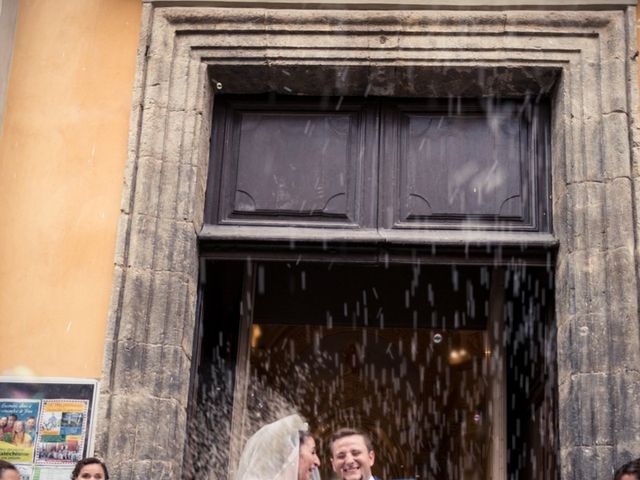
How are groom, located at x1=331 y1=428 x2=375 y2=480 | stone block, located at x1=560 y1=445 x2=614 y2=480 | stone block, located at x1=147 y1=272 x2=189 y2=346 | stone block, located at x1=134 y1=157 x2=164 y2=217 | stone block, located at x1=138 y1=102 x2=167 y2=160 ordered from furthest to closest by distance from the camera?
stone block, located at x1=138 y1=102 x2=167 y2=160
stone block, located at x1=134 y1=157 x2=164 y2=217
stone block, located at x1=147 y1=272 x2=189 y2=346
stone block, located at x1=560 y1=445 x2=614 y2=480
groom, located at x1=331 y1=428 x2=375 y2=480

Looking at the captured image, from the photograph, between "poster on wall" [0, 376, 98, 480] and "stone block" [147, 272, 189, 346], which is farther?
"stone block" [147, 272, 189, 346]

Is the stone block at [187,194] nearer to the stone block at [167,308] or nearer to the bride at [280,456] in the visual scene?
the stone block at [167,308]

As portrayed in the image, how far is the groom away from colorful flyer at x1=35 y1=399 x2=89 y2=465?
1.52m

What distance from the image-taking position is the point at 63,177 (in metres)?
6.16

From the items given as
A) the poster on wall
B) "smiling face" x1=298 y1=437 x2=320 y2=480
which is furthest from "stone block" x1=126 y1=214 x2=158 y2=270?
"smiling face" x1=298 y1=437 x2=320 y2=480

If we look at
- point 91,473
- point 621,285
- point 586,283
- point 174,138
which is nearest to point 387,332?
point 174,138

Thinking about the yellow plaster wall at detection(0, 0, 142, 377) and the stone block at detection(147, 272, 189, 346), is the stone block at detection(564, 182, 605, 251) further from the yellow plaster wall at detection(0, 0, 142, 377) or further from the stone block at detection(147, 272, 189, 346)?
the yellow plaster wall at detection(0, 0, 142, 377)

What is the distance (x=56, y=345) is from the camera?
5828mm

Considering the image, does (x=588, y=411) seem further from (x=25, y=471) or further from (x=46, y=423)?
(x=25, y=471)

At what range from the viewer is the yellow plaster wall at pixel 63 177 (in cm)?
586

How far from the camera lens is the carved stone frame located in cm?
554

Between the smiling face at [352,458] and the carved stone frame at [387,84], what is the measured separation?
3.90ft

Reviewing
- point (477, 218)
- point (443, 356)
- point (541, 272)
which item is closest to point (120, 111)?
point (477, 218)

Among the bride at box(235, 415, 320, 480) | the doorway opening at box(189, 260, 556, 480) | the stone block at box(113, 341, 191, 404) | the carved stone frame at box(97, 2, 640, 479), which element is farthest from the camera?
the doorway opening at box(189, 260, 556, 480)
